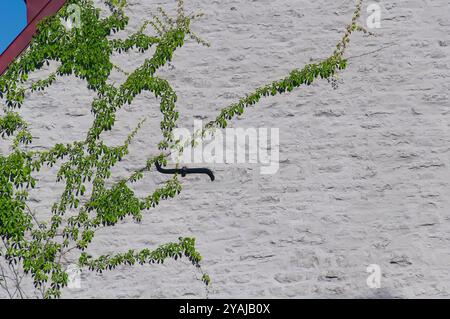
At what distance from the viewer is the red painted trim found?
707 centimetres

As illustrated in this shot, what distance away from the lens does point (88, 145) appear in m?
7.11

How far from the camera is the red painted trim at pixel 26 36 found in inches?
278

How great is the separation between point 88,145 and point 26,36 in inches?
48.5

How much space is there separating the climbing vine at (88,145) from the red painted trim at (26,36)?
6cm

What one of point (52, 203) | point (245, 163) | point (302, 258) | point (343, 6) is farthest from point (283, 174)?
point (52, 203)

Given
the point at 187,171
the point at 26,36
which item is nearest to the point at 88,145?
the point at 187,171

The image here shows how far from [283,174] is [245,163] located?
383 millimetres

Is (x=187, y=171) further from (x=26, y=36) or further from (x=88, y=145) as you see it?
(x=26, y=36)

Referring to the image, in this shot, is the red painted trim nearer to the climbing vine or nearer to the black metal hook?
the climbing vine

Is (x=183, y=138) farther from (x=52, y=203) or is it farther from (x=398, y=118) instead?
(x=398, y=118)

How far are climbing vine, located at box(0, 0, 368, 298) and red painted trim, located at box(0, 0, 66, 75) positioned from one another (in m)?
0.06

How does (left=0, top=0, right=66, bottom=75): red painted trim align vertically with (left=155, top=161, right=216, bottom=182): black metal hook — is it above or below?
above

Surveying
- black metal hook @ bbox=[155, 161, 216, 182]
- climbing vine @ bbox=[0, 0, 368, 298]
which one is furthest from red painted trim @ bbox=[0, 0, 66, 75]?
black metal hook @ bbox=[155, 161, 216, 182]

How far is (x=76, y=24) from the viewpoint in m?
7.21
